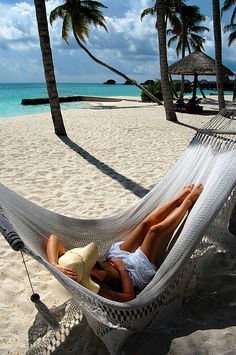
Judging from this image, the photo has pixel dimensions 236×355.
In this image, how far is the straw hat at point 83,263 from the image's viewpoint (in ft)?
5.13

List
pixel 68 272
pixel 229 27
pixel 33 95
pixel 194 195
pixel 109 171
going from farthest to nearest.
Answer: pixel 33 95, pixel 229 27, pixel 109 171, pixel 194 195, pixel 68 272

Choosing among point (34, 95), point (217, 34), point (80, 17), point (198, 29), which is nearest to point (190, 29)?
point (198, 29)

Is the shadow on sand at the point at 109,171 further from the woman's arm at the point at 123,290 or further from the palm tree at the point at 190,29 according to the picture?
the palm tree at the point at 190,29

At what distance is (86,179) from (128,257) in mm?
2338

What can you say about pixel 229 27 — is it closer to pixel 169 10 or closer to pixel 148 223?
pixel 169 10

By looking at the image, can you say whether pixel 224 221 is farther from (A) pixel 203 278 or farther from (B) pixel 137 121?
(B) pixel 137 121

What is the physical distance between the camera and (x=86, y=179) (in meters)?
4.12

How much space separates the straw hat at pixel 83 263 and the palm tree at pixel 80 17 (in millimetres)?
12872

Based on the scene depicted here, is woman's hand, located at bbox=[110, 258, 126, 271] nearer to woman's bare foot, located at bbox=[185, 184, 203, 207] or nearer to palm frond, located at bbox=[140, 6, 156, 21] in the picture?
woman's bare foot, located at bbox=[185, 184, 203, 207]

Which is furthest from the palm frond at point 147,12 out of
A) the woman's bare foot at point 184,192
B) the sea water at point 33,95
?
the woman's bare foot at point 184,192

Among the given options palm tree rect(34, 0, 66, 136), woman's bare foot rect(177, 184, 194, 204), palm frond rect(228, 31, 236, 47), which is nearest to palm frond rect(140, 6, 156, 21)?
palm frond rect(228, 31, 236, 47)

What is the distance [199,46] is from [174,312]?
18.7 m

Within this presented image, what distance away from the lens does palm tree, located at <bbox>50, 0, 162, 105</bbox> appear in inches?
→ 537

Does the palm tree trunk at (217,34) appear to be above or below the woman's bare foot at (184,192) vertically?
above
